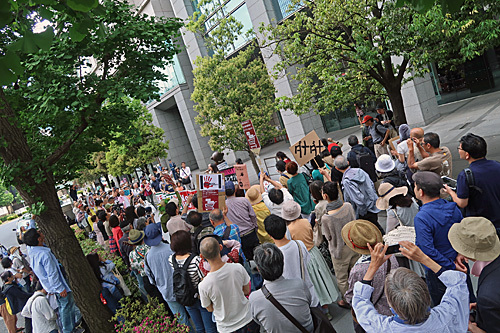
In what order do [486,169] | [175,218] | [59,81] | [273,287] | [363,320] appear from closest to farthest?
1. [363,320]
2. [273,287]
3. [486,169]
4. [59,81]
5. [175,218]

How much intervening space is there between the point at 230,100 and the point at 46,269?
10.1 metres

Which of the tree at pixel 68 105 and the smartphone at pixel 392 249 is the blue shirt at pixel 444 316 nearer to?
the smartphone at pixel 392 249

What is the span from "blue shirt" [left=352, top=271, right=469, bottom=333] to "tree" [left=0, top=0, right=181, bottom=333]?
14.6 feet

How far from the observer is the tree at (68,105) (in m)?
4.82

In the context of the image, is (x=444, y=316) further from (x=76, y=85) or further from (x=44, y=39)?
(x=76, y=85)

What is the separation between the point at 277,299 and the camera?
114 inches

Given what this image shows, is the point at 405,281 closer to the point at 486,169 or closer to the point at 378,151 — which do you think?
the point at 486,169

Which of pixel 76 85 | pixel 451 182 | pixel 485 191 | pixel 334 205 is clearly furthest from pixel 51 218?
pixel 451 182

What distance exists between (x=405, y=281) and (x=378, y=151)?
23.1ft

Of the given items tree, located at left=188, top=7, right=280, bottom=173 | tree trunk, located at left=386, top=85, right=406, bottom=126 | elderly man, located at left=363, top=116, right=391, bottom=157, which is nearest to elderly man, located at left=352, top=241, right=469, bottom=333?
elderly man, located at left=363, top=116, right=391, bottom=157

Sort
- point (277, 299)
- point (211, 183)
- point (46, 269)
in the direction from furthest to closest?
point (211, 183) → point (46, 269) → point (277, 299)

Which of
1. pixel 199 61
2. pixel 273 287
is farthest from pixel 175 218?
pixel 199 61

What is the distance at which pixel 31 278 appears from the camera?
25.8 ft

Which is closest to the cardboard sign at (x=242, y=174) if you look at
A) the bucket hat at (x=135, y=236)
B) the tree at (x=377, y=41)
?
the tree at (x=377, y=41)
